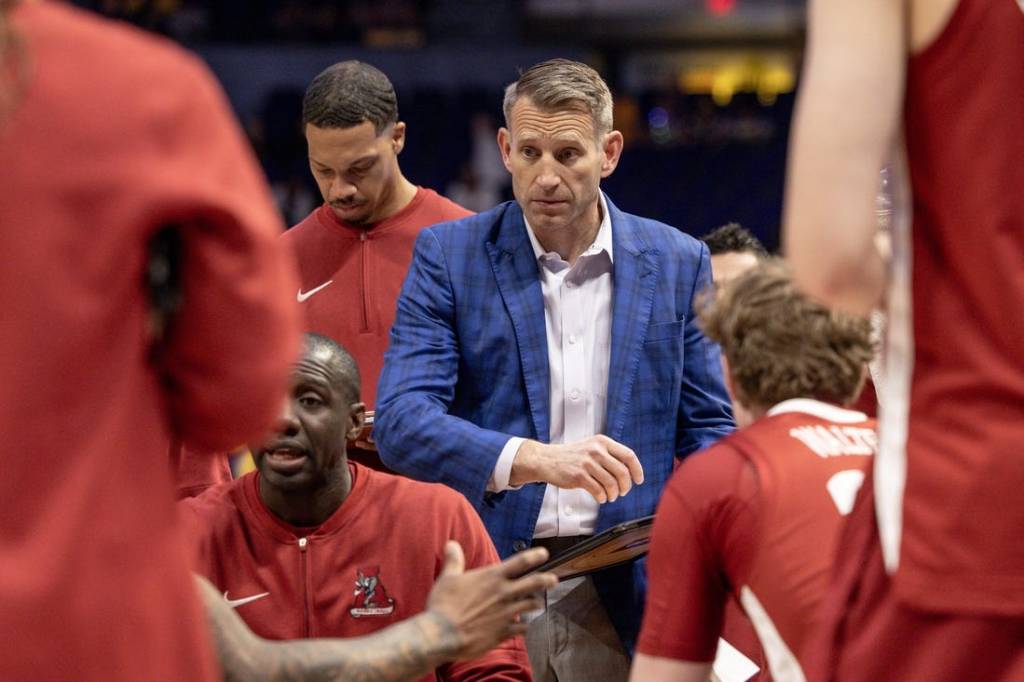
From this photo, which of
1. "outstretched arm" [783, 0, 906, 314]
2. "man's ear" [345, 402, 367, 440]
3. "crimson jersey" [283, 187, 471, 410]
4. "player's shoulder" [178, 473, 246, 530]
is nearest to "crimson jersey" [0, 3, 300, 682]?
"outstretched arm" [783, 0, 906, 314]

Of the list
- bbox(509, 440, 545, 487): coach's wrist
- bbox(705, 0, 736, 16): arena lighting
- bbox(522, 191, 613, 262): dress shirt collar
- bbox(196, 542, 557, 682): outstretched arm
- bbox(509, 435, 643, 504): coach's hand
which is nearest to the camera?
bbox(196, 542, 557, 682): outstretched arm

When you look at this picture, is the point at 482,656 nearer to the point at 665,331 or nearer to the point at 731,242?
the point at 665,331

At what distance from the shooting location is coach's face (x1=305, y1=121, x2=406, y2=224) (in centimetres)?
441

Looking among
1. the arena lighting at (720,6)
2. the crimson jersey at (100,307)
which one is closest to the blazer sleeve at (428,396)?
the crimson jersey at (100,307)

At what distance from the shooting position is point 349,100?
14.6 feet

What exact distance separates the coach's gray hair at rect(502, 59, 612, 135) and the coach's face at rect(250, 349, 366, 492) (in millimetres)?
834

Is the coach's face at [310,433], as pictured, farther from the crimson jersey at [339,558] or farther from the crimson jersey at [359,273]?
the crimson jersey at [359,273]

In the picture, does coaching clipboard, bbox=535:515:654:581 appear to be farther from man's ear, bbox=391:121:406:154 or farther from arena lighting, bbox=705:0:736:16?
arena lighting, bbox=705:0:736:16

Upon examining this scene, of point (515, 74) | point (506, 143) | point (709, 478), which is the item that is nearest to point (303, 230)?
point (506, 143)

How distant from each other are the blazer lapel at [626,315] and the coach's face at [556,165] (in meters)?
0.12

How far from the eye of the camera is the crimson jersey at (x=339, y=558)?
330cm

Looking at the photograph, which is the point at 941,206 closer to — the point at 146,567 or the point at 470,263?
the point at 146,567

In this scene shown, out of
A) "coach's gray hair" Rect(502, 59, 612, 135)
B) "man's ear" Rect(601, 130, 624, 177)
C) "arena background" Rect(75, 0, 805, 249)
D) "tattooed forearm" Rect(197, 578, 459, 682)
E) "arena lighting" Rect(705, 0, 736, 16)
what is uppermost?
"coach's gray hair" Rect(502, 59, 612, 135)

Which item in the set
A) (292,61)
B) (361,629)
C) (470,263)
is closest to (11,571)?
(361,629)
